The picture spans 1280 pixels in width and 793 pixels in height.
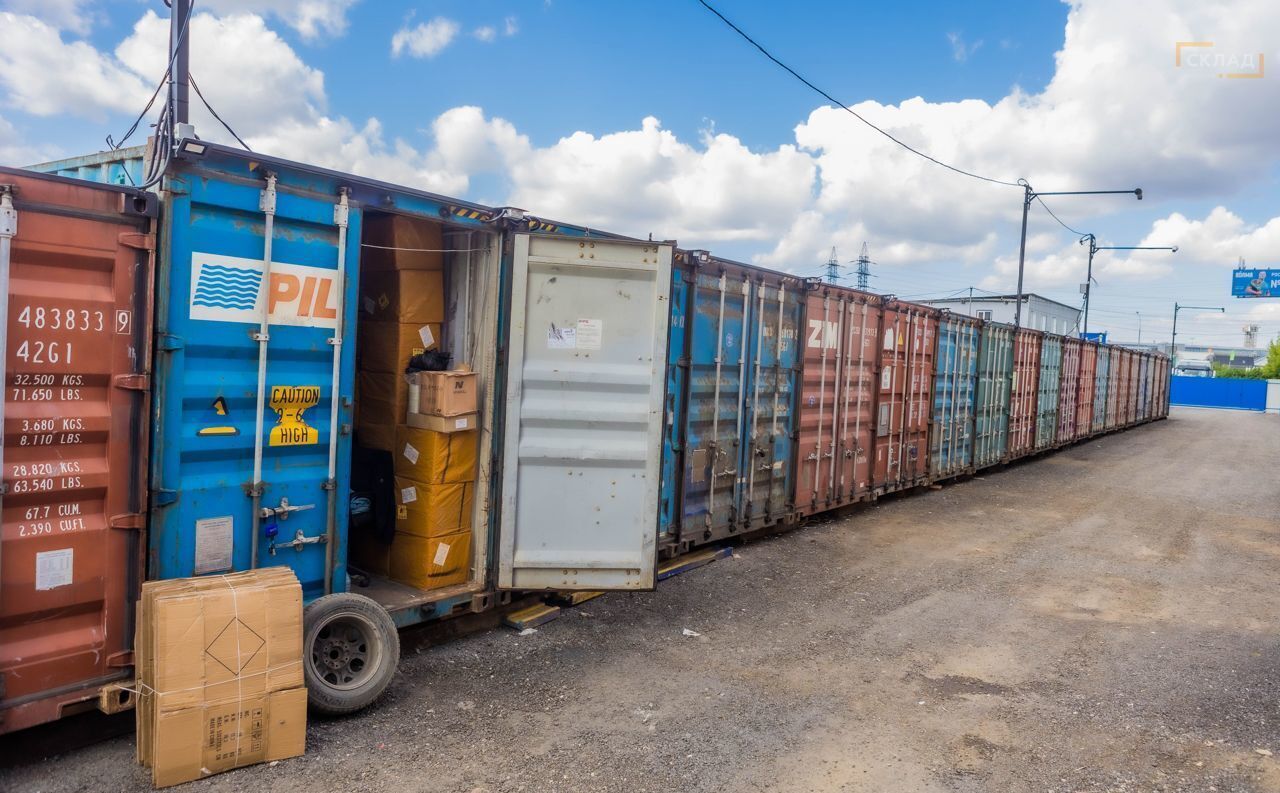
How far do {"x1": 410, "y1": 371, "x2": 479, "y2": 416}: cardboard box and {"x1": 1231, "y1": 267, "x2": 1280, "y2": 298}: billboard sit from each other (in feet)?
161

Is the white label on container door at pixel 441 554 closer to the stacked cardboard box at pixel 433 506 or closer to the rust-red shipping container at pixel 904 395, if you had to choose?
the stacked cardboard box at pixel 433 506

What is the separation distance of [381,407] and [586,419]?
4.94 ft

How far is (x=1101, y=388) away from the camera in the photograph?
24.8 metres

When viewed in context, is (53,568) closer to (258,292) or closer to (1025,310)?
(258,292)

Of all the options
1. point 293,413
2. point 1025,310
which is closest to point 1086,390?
point 293,413

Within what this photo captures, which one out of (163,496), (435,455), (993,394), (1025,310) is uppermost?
(1025,310)

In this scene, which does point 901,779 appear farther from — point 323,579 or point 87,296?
point 87,296

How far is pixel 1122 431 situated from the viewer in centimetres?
2841

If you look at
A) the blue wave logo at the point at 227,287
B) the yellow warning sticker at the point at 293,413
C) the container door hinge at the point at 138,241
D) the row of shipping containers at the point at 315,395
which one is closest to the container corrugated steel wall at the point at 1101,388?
the row of shipping containers at the point at 315,395

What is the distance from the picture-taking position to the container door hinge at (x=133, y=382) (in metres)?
3.99

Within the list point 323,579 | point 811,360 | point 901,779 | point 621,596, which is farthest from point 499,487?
point 811,360

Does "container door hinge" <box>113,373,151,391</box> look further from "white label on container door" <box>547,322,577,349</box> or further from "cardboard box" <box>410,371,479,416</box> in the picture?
"white label on container door" <box>547,322,577,349</box>

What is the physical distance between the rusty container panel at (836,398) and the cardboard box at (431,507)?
4.82m

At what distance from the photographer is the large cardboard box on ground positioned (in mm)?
3734
